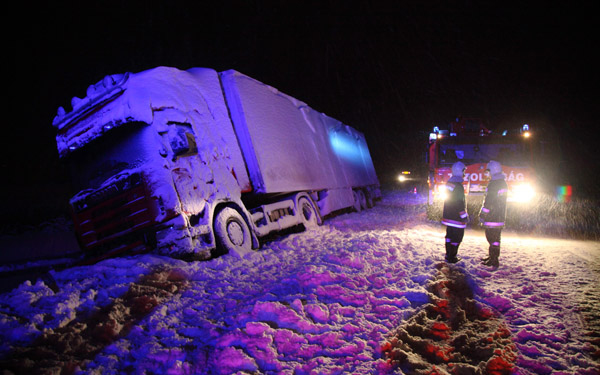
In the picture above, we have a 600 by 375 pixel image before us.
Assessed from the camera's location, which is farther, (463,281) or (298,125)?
(298,125)

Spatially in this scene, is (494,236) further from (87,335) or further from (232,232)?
(87,335)

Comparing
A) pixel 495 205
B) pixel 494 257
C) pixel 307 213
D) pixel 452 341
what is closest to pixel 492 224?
pixel 495 205

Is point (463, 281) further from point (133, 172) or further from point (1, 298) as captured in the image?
point (1, 298)

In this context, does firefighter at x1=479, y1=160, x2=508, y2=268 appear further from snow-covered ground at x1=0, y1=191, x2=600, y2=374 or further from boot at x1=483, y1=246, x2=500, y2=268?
snow-covered ground at x1=0, y1=191, x2=600, y2=374

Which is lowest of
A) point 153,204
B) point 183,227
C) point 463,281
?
point 463,281

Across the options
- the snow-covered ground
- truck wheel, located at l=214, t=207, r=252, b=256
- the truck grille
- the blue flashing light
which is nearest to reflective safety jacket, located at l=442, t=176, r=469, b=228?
the snow-covered ground

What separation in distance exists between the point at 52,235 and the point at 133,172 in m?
11.2

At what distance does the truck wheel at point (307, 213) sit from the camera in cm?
796

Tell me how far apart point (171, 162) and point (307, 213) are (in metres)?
4.25

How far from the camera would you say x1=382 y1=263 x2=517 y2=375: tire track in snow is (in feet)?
8.07

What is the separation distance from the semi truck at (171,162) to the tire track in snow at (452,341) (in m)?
3.18

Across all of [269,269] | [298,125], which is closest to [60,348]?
[269,269]

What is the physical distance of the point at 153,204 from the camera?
4684mm

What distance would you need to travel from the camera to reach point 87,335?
2.82 meters
